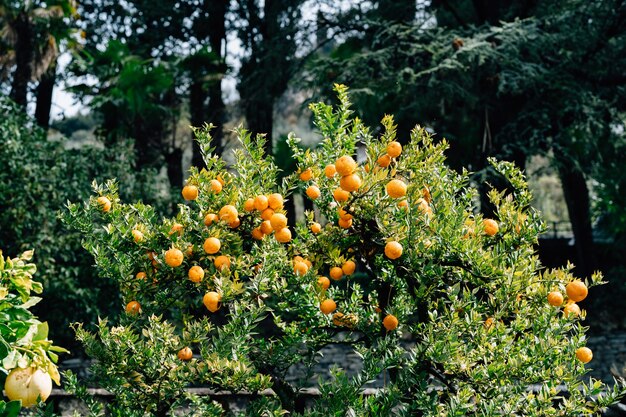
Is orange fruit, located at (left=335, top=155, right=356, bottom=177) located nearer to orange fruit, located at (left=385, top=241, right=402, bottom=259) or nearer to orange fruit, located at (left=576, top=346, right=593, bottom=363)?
orange fruit, located at (left=385, top=241, right=402, bottom=259)

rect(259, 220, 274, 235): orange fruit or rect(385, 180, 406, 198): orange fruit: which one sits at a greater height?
rect(385, 180, 406, 198): orange fruit

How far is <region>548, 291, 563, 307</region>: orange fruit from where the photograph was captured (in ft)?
7.38

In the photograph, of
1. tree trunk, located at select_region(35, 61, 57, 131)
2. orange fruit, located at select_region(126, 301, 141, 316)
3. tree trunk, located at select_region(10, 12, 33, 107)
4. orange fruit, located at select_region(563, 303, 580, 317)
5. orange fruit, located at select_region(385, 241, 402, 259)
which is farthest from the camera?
tree trunk, located at select_region(35, 61, 57, 131)

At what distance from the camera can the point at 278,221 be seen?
2.27 m

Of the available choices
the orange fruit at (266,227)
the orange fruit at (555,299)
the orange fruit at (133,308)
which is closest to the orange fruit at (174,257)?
the orange fruit at (133,308)

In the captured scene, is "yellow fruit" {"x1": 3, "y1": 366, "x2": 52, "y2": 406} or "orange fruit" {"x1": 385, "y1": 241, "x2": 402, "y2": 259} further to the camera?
"orange fruit" {"x1": 385, "y1": 241, "x2": 402, "y2": 259}

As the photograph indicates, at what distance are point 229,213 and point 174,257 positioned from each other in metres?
0.26

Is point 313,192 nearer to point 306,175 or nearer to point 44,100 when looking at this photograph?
point 306,175

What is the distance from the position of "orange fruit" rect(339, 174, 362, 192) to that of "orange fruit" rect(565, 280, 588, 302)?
89 cm

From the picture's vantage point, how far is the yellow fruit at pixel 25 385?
5.43ft

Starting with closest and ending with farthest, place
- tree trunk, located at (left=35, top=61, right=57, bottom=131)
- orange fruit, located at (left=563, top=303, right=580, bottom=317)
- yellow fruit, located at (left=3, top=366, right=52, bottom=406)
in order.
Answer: yellow fruit, located at (left=3, top=366, right=52, bottom=406)
orange fruit, located at (left=563, top=303, right=580, bottom=317)
tree trunk, located at (left=35, top=61, right=57, bottom=131)

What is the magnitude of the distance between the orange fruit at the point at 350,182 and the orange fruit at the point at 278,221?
26cm

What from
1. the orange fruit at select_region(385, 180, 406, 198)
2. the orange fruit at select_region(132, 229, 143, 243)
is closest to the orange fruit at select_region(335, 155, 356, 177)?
the orange fruit at select_region(385, 180, 406, 198)

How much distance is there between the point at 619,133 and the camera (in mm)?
9062
